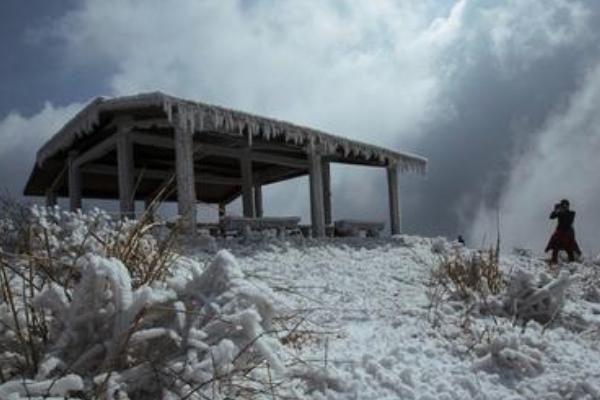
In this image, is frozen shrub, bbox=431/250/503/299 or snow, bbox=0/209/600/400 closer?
snow, bbox=0/209/600/400

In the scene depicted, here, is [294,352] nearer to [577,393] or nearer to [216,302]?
[216,302]

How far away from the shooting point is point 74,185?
1583 centimetres

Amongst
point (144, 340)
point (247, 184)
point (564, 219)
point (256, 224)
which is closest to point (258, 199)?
point (247, 184)

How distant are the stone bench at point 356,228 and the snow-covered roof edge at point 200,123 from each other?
1567mm

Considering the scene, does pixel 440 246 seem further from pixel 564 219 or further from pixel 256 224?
pixel 256 224

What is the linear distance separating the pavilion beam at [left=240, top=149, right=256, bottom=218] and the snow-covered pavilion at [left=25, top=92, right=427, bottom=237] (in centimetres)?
2

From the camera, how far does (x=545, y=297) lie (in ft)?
19.5

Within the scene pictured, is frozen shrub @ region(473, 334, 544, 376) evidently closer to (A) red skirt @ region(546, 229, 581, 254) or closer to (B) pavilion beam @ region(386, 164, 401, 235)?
(A) red skirt @ region(546, 229, 581, 254)

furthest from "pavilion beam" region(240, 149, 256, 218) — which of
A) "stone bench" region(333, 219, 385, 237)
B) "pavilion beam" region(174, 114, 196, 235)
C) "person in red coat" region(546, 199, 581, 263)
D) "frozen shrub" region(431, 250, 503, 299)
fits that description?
"frozen shrub" region(431, 250, 503, 299)

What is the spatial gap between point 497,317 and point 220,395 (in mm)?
3462

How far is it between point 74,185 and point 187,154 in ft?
14.5

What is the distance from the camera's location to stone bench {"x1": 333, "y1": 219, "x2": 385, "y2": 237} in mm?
16000

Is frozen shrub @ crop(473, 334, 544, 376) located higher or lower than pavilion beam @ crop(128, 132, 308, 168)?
lower

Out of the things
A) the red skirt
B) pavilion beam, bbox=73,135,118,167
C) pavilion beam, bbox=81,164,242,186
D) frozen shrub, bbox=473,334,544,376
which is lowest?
frozen shrub, bbox=473,334,544,376
